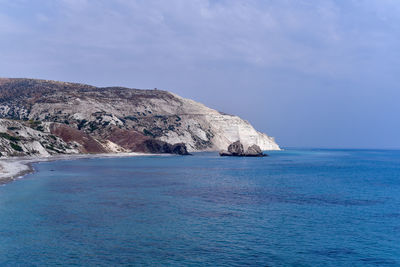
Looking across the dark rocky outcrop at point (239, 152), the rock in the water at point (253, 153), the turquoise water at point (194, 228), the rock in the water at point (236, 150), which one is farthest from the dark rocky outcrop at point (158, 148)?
the turquoise water at point (194, 228)

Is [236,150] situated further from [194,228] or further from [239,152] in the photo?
[194,228]

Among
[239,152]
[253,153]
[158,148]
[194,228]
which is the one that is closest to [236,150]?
[239,152]

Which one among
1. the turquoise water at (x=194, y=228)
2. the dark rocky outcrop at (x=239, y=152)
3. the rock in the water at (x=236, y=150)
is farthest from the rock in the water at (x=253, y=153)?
the turquoise water at (x=194, y=228)

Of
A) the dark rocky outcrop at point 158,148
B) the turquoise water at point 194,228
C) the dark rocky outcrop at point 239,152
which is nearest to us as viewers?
the turquoise water at point 194,228

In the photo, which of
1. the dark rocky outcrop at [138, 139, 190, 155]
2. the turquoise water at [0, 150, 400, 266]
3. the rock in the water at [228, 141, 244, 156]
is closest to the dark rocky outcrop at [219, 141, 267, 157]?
the rock in the water at [228, 141, 244, 156]

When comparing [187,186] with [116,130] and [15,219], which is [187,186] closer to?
[15,219]

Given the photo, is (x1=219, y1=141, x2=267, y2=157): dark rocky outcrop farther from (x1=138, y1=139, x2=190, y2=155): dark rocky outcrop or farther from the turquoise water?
the turquoise water

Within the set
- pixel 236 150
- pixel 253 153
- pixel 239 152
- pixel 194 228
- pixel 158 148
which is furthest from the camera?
pixel 158 148

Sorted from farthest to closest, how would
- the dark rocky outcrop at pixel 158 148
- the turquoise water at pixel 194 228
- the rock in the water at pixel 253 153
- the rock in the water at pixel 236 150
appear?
1. the rock in the water at pixel 253 153
2. the rock in the water at pixel 236 150
3. the dark rocky outcrop at pixel 158 148
4. the turquoise water at pixel 194 228

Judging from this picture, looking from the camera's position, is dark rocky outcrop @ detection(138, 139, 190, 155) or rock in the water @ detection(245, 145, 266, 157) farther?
rock in the water @ detection(245, 145, 266, 157)

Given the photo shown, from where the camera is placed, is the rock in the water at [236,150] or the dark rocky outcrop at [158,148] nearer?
the dark rocky outcrop at [158,148]

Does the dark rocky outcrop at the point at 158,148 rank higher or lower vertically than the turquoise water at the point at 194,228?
higher

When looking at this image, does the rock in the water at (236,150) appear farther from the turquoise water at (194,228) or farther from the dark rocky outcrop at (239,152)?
the turquoise water at (194,228)

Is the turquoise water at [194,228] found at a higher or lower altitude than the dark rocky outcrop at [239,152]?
lower
